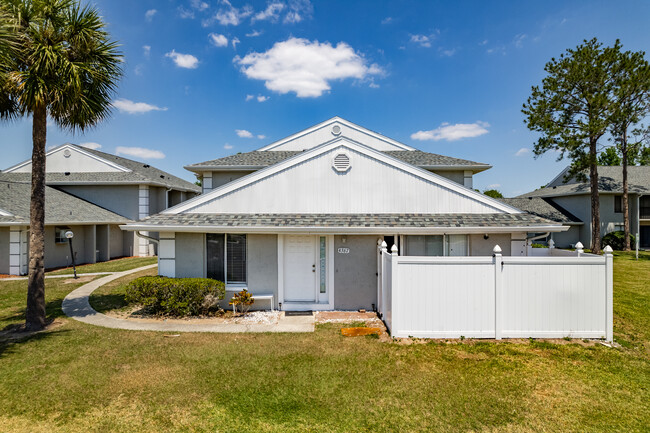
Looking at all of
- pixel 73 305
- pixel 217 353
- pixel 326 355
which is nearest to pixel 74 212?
pixel 73 305

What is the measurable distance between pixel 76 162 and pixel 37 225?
62.4 feet

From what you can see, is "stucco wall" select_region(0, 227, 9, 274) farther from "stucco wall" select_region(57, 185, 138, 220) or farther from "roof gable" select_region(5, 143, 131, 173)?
"roof gable" select_region(5, 143, 131, 173)

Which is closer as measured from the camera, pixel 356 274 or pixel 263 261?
pixel 356 274

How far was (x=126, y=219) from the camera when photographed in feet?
68.9

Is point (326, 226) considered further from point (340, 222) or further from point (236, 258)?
point (236, 258)

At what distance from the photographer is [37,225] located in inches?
305

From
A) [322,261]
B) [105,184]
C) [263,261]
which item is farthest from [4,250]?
[322,261]

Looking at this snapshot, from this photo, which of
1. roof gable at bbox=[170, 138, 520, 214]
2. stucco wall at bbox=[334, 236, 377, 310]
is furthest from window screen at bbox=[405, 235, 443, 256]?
stucco wall at bbox=[334, 236, 377, 310]

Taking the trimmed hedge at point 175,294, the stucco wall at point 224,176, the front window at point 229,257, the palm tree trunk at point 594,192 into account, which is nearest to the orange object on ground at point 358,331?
the front window at point 229,257

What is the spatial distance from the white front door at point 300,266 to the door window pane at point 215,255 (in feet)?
6.43

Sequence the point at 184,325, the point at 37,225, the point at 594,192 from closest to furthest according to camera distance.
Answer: the point at 37,225 → the point at 184,325 → the point at 594,192

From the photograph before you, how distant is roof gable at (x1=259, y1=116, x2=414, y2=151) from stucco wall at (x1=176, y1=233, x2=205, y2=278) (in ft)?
Result: 29.7

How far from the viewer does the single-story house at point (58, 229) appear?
1496 centimetres

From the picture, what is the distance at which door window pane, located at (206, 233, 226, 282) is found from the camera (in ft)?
30.8
